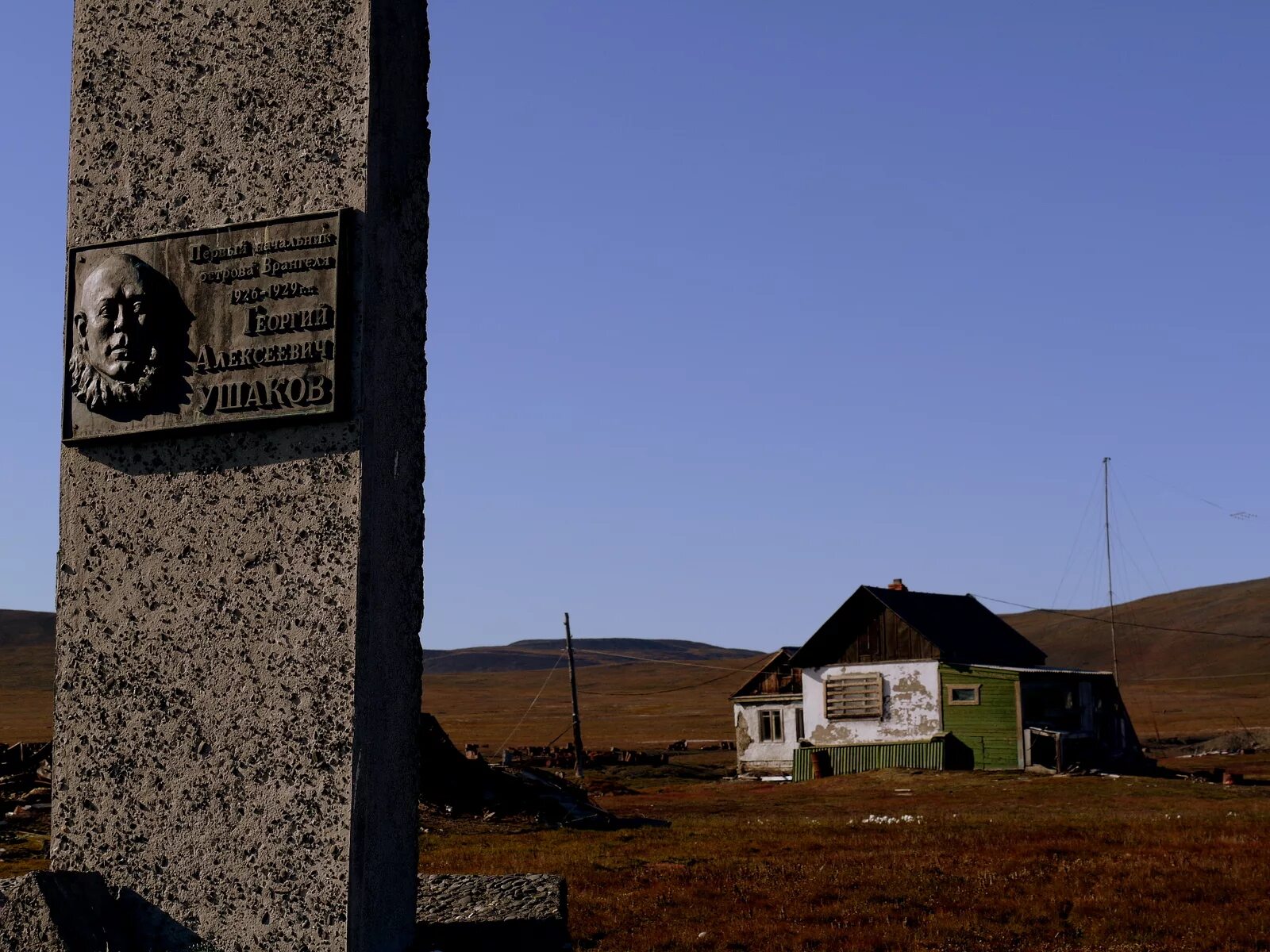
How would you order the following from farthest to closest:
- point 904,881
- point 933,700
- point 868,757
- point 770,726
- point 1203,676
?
point 1203,676 → point 770,726 → point 868,757 → point 933,700 → point 904,881

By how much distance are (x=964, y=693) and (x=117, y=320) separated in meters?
39.1

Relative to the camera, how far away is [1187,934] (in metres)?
8.34

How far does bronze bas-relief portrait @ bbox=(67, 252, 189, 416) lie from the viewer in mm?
4188

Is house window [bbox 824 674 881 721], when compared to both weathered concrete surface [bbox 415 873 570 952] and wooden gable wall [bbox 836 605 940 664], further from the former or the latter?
weathered concrete surface [bbox 415 873 570 952]

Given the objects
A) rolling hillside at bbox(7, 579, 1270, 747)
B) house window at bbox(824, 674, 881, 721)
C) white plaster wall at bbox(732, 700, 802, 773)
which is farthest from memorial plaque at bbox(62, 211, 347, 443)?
rolling hillside at bbox(7, 579, 1270, 747)

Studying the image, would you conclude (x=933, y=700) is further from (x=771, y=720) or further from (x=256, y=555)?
(x=256, y=555)

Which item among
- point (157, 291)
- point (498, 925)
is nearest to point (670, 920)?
point (498, 925)

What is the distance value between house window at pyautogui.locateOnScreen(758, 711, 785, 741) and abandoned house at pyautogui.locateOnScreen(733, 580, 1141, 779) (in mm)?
4408

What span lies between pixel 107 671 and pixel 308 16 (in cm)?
208

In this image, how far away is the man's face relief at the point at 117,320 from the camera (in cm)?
421

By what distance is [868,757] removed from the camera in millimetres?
41906

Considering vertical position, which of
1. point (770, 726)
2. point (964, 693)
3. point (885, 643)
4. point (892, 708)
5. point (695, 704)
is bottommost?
point (695, 704)

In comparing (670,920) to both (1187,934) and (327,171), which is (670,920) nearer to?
(1187,934)

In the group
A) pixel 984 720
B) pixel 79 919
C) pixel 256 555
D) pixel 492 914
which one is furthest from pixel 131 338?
pixel 984 720
